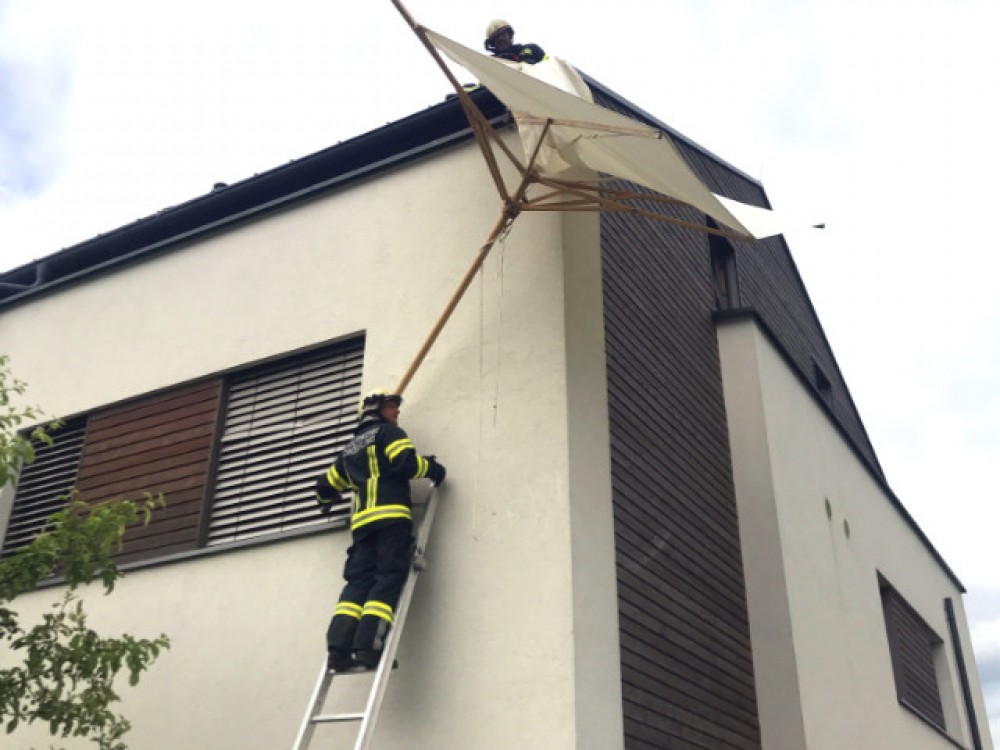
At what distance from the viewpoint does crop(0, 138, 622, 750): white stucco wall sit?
5.95 metres

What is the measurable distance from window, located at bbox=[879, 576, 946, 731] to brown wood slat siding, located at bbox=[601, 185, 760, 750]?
439cm

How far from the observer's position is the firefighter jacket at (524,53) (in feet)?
24.8

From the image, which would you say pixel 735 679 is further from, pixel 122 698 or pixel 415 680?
pixel 122 698

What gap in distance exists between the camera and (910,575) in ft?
44.0

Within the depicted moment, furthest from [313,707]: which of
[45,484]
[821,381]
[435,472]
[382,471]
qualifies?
[821,381]

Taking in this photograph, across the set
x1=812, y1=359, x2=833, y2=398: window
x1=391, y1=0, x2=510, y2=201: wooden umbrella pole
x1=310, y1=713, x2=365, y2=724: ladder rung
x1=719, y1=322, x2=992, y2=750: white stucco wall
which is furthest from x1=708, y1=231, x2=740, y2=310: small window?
x1=310, y1=713, x2=365, y2=724: ladder rung

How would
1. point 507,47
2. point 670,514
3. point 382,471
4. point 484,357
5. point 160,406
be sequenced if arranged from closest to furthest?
point 382,471, point 484,357, point 670,514, point 507,47, point 160,406

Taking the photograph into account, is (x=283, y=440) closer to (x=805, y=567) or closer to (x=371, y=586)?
(x=371, y=586)

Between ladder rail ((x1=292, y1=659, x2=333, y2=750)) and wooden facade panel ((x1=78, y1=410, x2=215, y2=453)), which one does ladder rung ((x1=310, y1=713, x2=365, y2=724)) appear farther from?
wooden facade panel ((x1=78, y1=410, x2=215, y2=453))

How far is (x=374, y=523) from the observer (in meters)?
6.23

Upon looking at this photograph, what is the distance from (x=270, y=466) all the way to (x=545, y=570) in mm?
2664

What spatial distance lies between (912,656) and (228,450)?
28.9 ft

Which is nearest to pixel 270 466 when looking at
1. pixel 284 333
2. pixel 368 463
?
pixel 284 333

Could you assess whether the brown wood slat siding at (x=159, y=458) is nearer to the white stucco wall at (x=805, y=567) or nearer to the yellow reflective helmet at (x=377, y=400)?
the yellow reflective helmet at (x=377, y=400)
